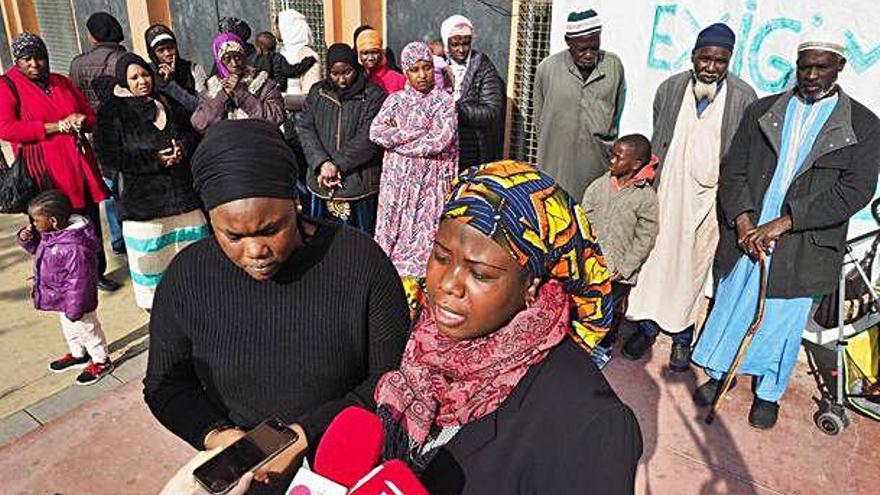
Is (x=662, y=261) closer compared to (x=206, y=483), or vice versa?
(x=206, y=483)

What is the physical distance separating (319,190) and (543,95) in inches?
75.1

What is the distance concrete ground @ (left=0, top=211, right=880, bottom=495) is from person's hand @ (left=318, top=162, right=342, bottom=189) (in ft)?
5.92

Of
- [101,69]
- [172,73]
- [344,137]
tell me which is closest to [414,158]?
[344,137]

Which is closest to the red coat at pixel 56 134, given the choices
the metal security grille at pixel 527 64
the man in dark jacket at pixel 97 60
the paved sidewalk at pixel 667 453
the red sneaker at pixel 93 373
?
the man in dark jacket at pixel 97 60

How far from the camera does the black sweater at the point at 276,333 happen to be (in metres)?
1.79

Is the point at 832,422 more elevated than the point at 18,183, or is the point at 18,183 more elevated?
the point at 18,183

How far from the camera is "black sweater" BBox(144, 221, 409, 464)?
1.79 meters

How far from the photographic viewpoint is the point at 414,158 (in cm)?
471

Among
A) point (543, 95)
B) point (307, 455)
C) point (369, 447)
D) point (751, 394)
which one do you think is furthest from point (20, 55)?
point (751, 394)

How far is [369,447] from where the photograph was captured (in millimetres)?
1222

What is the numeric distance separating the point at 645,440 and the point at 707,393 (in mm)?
624

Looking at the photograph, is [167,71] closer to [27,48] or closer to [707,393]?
[27,48]

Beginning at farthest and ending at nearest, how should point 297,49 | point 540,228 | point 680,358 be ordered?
point 297,49 < point 680,358 < point 540,228

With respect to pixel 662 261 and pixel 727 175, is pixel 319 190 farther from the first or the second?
pixel 727 175
